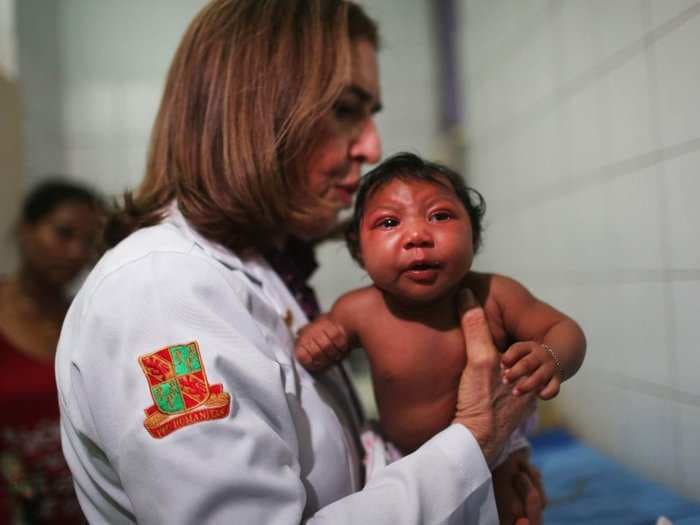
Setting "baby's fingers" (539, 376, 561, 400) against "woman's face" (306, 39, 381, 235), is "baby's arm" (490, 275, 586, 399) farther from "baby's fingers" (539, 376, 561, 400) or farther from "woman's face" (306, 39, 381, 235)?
"woman's face" (306, 39, 381, 235)

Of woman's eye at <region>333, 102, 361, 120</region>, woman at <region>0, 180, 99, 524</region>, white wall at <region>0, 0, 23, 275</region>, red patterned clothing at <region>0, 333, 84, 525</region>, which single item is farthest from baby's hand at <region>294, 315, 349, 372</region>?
white wall at <region>0, 0, 23, 275</region>

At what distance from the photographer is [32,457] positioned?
1388mm

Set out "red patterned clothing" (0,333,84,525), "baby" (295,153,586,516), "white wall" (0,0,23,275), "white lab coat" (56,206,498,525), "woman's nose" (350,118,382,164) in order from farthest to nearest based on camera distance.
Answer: "white wall" (0,0,23,275) < "red patterned clothing" (0,333,84,525) < "woman's nose" (350,118,382,164) < "baby" (295,153,586,516) < "white lab coat" (56,206,498,525)

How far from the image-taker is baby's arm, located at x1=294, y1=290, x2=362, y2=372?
2.30 ft

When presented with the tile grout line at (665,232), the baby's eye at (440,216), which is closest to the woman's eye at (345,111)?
the baby's eye at (440,216)

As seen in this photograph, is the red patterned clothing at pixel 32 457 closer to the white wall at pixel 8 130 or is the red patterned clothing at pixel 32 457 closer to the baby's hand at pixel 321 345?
the white wall at pixel 8 130

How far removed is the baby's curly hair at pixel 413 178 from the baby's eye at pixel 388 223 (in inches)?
1.9

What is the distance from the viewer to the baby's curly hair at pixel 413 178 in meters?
0.66

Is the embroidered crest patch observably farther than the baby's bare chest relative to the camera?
No

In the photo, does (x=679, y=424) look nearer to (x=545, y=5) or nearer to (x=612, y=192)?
(x=612, y=192)

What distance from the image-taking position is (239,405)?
551mm

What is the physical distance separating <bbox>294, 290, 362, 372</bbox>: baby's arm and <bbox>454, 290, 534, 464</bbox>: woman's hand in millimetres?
159

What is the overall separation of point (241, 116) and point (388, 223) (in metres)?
0.29

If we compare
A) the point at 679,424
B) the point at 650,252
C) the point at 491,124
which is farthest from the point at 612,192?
the point at 491,124
